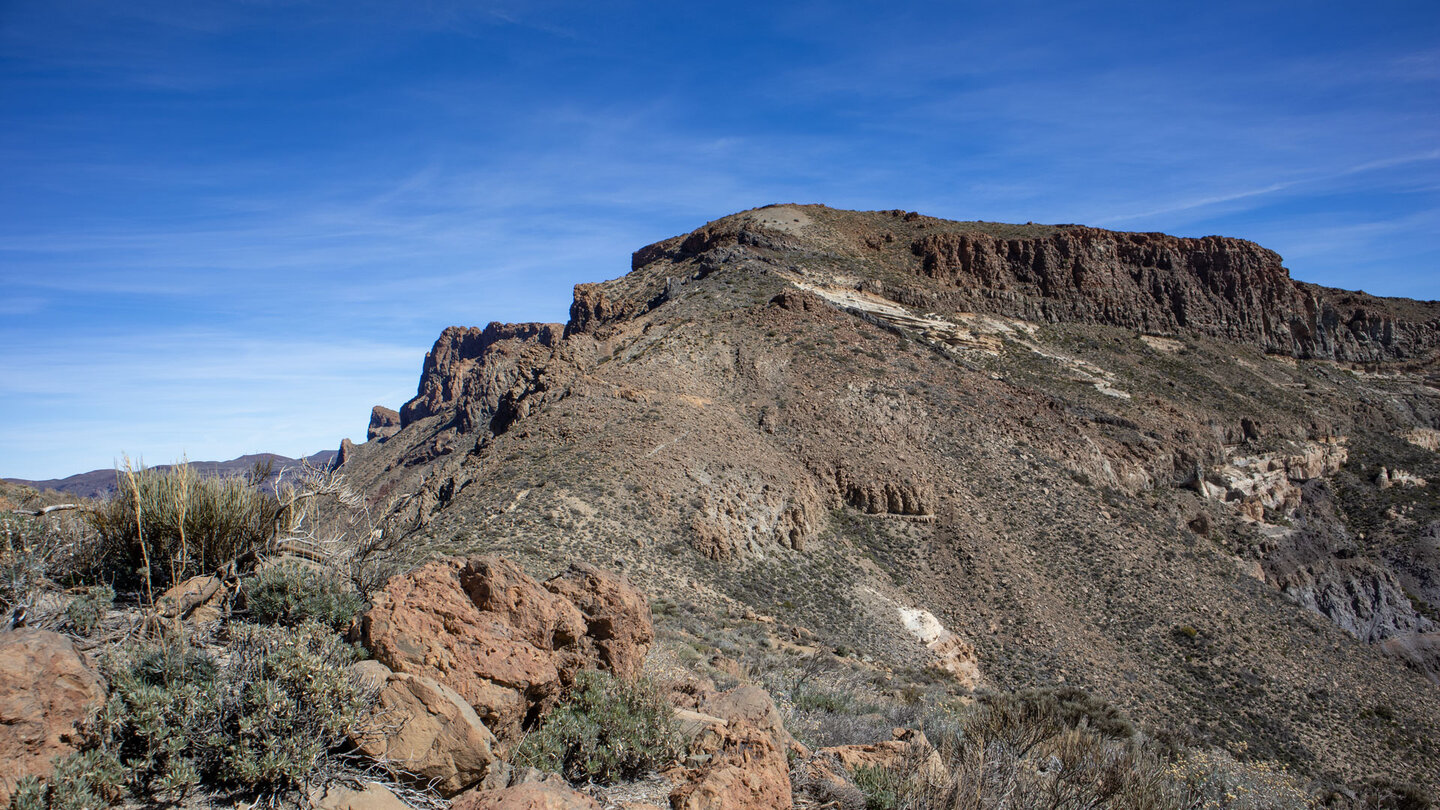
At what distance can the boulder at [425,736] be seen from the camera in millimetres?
4336

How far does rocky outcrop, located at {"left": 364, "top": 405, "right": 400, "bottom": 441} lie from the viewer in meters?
101

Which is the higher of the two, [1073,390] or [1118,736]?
[1073,390]

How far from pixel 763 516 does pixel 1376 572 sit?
3066 centimetres

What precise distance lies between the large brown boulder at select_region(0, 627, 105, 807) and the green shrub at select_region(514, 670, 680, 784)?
7.87 ft

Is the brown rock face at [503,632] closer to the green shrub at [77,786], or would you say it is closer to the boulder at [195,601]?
the boulder at [195,601]

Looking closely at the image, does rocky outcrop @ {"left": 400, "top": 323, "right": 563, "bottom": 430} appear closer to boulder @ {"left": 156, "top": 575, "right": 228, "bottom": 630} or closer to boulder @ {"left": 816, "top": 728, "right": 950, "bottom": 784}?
boulder @ {"left": 156, "top": 575, "right": 228, "bottom": 630}

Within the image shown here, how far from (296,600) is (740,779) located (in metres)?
3.63

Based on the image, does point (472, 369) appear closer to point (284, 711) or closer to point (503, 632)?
point (503, 632)

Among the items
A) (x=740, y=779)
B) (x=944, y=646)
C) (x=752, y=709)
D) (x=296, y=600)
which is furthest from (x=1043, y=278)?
(x=296, y=600)

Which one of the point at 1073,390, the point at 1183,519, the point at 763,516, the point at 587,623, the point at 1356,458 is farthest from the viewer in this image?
the point at 1356,458

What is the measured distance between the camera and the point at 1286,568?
32094 millimetres

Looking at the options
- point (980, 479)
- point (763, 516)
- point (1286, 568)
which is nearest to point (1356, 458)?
point (1286, 568)

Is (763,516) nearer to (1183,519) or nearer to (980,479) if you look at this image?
(980,479)

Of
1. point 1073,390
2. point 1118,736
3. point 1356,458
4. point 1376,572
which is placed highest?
point 1073,390
